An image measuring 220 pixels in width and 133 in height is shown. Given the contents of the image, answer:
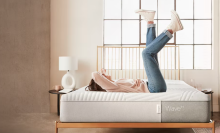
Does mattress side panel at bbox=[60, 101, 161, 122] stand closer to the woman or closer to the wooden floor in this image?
the woman

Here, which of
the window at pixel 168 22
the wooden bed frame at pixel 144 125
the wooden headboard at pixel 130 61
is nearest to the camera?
the wooden bed frame at pixel 144 125

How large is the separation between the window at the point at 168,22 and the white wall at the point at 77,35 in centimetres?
25

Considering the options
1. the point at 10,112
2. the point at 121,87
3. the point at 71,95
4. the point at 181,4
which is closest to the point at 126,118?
the point at 121,87

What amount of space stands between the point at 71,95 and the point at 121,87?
490 millimetres

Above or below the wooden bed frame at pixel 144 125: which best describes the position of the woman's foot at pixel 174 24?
above

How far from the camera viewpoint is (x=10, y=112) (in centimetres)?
357

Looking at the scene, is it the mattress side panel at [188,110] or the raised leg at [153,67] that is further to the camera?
the raised leg at [153,67]

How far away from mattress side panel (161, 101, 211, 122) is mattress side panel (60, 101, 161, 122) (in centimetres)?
13

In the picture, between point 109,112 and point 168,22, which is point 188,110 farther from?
point 168,22

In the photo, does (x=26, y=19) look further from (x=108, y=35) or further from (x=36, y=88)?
(x=108, y=35)

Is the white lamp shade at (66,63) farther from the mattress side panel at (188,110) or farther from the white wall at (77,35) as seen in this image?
the mattress side panel at (188,110)

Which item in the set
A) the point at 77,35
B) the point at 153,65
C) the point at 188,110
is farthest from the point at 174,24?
the point at 77,35

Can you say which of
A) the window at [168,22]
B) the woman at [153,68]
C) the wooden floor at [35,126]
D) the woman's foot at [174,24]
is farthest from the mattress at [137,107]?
the window at [168,22]

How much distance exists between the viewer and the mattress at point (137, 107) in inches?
66.8
